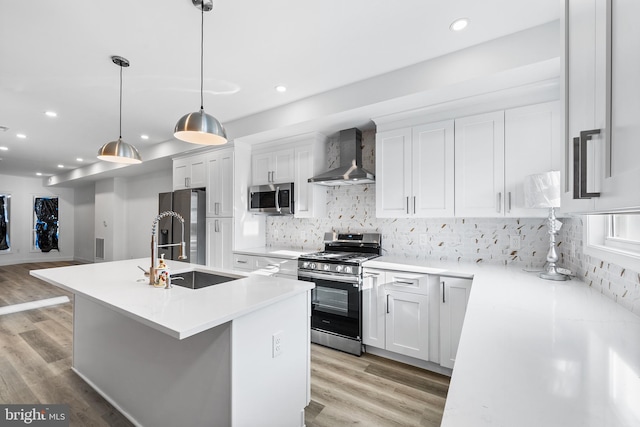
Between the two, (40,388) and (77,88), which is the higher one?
(77,88)

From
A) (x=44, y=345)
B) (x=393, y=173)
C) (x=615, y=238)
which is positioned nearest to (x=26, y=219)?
(x=44, y=345)

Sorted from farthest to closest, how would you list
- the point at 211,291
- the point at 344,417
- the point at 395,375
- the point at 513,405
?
the point at 395,375 → the point at 344,417 → the point at 211,291 → the point at 513,405

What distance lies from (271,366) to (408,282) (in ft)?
4.81

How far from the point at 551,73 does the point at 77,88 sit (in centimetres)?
419

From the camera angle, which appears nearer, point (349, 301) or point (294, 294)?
point (294, 294)

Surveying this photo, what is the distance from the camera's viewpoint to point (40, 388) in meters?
2.25

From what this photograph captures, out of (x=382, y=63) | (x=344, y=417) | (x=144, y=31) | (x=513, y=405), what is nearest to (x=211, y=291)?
(x=344, y=417)

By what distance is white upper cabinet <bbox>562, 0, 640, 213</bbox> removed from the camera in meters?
0.48

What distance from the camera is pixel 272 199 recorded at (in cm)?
371

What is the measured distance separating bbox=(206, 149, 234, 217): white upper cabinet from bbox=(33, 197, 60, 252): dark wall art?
26.4ft

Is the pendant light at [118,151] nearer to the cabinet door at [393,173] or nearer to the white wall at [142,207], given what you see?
the cabinet door at [393,173]

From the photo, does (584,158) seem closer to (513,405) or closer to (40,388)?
Answer: (513,405)

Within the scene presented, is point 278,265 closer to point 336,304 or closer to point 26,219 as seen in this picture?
point 336,304

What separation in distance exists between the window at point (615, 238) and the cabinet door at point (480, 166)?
659mm
